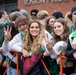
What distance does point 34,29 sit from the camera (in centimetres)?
531

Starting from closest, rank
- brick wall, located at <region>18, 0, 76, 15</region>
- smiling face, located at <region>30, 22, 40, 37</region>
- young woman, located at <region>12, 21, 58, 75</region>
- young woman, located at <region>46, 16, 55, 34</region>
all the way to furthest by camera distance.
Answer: young woman, located at <region>12, 21, 58, 75</region> < smiling face, located at <region>30, 22, 40, 37</region> < young woman, located at <region>46, 16, 55, 34</region> < brick wall, located at <region>18, 0, 76, 15</region>

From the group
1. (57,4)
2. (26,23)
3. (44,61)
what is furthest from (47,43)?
(57,4)

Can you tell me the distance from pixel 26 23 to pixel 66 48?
1305 mm

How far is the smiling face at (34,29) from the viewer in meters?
5.29

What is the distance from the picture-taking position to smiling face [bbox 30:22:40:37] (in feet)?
17.4

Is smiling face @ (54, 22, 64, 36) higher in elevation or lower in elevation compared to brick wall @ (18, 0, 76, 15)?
higher

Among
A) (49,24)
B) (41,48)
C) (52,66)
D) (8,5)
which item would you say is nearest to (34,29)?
(41,48)

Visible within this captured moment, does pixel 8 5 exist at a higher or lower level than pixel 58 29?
lower

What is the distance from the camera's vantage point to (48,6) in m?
16.2

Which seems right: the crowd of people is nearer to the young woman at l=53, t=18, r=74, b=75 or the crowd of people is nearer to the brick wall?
the young woman at l=53, t=18, r=74, b=75

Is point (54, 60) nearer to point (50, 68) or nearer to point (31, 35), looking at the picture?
point (50, 68)

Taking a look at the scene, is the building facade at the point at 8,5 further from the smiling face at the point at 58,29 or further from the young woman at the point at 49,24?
the smiling face at the point at 58,29

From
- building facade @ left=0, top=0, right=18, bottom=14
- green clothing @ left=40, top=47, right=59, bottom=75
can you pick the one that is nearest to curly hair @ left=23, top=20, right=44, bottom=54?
green clothing @ left=40, top=47, right=59, bottom=75

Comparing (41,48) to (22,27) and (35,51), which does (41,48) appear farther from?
(22,27)
